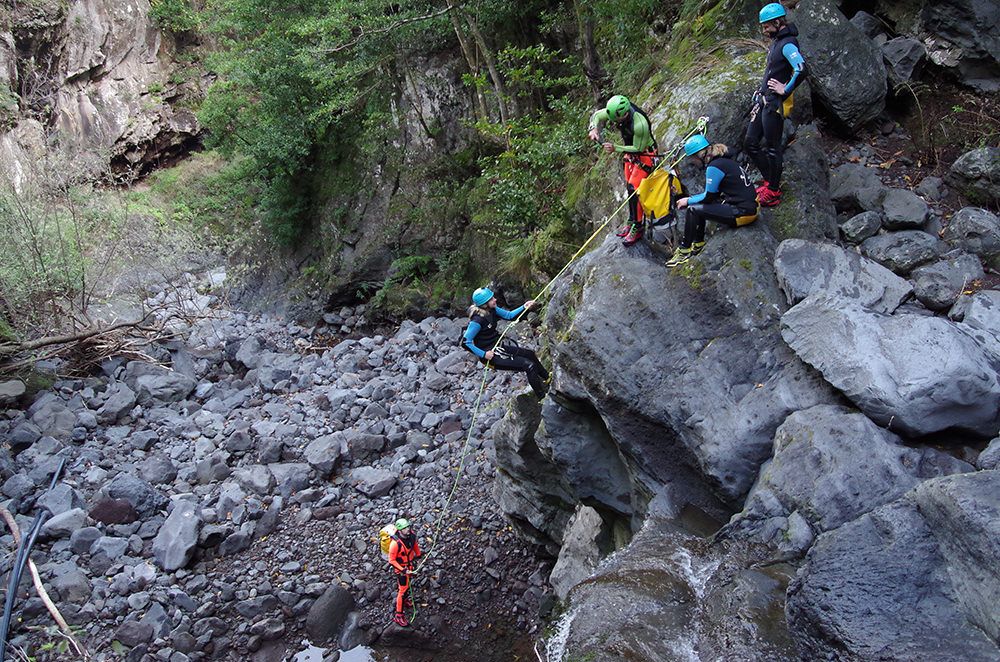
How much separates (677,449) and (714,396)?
26.9 inches

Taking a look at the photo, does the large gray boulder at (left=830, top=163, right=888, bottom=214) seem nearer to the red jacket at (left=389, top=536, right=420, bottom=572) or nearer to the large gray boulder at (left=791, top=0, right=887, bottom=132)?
the large gray boulder at (left=791, top=0, right=887, bottom=132)

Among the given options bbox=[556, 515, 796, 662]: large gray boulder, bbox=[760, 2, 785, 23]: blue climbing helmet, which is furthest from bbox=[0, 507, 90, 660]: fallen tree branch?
bbox=[760, 2, 785, 23]: blue climbing helmet

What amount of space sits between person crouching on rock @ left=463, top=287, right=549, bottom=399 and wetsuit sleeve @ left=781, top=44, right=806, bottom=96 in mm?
3792

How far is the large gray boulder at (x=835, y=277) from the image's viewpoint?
232 inches

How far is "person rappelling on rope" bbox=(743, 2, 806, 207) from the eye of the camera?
251 inches

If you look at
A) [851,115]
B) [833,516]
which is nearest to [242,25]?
[851,115]

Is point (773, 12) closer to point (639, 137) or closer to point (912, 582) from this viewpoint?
point (639, 137)

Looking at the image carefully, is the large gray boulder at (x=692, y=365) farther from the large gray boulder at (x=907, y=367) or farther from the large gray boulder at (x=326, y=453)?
the large gray boulder at (x=326, y=453)

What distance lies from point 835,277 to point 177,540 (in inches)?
355

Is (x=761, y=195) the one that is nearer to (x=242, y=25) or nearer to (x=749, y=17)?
(x=749, y=17)

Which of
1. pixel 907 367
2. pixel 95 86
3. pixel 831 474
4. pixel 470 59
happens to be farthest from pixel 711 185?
pixel 95 86

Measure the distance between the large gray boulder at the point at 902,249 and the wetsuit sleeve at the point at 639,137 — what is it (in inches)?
98.3

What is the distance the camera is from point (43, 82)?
2125 cm

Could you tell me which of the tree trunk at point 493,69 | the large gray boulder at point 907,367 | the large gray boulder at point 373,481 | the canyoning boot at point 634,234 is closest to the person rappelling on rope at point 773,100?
the canyoning boot at point 634,234
